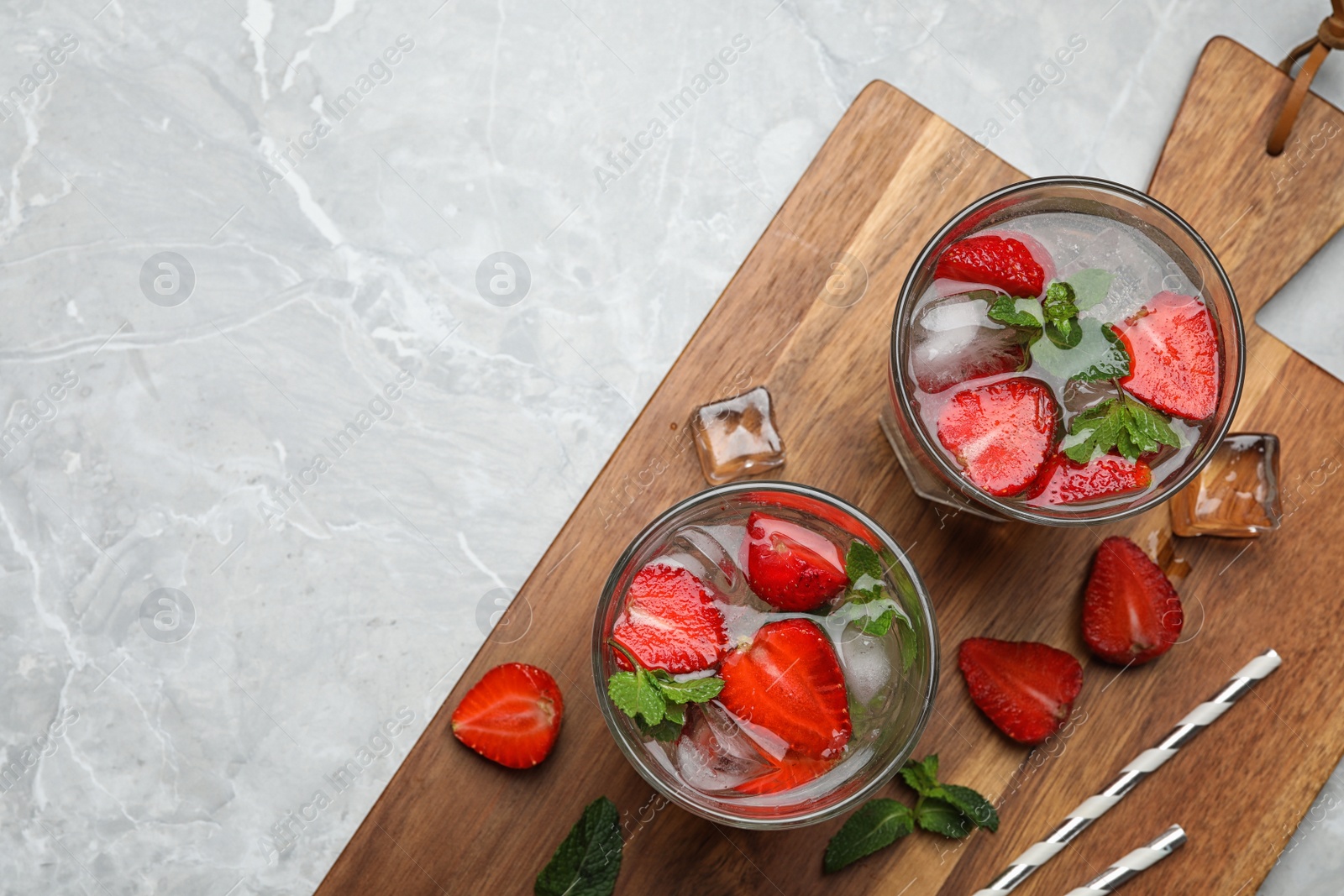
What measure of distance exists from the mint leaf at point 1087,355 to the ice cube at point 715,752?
40.1 inches

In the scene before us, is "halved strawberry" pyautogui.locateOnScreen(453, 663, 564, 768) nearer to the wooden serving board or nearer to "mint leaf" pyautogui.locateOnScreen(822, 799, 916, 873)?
the wooden serving board

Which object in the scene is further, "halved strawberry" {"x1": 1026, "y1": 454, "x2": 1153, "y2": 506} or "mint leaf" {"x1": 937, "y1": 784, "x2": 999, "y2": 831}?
"mint leaf" {"x1": 937, "y1": 784, "x2": 999, "y2": 831}

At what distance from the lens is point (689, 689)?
74.9 inches

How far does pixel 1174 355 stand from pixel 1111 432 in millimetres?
245

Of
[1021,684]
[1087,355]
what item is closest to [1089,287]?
[1087,355]

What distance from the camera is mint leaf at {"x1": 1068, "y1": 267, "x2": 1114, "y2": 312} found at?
201cm

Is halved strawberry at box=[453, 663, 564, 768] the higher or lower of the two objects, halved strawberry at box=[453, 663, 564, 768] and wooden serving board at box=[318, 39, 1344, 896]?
the lower

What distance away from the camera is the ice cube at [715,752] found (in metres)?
1.95

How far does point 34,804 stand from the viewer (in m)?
2.76

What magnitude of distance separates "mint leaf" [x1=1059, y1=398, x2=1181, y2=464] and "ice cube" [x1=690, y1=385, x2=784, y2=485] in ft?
2.14

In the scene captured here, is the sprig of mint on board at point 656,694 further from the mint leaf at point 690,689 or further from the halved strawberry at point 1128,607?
the halved strawberry at point 1128,607

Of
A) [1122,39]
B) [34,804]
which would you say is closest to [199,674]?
[34,804]

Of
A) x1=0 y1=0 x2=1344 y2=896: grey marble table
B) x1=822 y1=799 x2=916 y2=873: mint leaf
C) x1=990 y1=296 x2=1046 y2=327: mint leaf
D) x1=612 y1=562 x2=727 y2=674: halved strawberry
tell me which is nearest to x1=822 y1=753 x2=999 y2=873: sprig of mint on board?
x1=822 y1=799 x2=916 y2=873: mint leaf

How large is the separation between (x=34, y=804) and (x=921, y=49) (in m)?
3.55
